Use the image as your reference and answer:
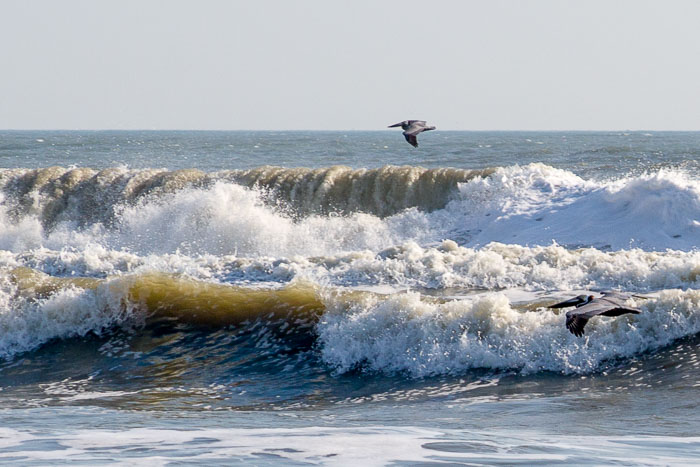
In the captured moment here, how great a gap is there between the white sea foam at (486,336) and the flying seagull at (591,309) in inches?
113

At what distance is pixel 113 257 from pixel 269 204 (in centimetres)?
886

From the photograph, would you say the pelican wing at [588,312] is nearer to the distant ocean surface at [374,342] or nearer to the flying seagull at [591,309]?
the flying seagull at [591,309]

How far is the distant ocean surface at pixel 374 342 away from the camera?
7.23m

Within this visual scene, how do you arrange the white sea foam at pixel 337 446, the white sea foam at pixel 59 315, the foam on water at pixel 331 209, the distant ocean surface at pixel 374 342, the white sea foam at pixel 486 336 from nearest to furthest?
the white sea foam at pixel 337 446, the distant ocean surface at pixel 374 342, the white sea foam at pixel 486 336, the white sea foam at pixel 59 315, the foam on water at pixel 331 209

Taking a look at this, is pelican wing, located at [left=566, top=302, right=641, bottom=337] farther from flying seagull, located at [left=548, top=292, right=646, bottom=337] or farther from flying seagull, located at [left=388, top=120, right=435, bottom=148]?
flying seagull, located at [left=388, top=120, right=435, bottom=148]

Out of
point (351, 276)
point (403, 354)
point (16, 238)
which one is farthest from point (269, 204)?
point (403, 354)

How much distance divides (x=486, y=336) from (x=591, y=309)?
3956 mm

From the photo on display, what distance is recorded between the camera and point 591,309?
23.5 ft

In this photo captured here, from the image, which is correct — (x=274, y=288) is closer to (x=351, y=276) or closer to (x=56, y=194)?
(x=351, y=276)

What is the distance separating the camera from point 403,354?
36.5ft

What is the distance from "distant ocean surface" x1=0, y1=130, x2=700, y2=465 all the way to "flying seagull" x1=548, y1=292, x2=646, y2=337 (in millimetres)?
861
